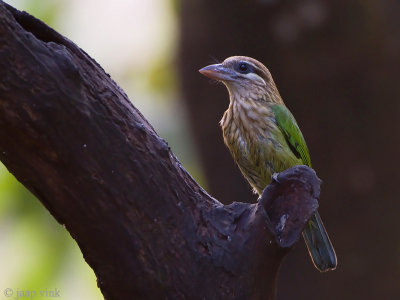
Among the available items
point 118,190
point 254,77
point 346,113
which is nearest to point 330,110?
point 346,113

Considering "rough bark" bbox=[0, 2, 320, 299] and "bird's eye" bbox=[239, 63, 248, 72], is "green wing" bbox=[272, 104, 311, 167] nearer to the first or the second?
"bird's eye" bbox=[239, 63, 248, 72]

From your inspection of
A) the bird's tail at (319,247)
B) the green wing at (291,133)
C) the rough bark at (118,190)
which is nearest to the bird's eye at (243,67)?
the green wing at (291,133)

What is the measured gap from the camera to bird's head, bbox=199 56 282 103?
215 inches

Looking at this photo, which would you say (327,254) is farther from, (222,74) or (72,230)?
(72,230)

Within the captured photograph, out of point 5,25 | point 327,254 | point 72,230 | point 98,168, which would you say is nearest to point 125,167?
point 98,168

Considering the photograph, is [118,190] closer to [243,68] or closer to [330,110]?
[243,68]

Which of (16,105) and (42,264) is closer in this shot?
(16,105)

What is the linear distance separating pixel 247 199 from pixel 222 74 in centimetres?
194

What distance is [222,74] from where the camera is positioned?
216 inches

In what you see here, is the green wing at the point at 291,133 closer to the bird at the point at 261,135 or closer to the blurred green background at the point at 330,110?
the bird at the point at 261,135

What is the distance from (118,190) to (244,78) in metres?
2.27

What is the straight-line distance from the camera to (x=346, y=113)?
6.71 metres

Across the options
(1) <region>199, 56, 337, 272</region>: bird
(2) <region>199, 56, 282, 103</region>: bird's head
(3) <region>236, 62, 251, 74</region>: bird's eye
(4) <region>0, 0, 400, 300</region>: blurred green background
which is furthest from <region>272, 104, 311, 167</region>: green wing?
(4) <region>0, 0, 400, 300</region>: blurred green background

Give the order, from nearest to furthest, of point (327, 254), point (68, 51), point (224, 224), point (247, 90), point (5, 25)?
point (5, 25)
point (68, 51)
point (224, 224)
point (327, 254)
point (247, 90)
